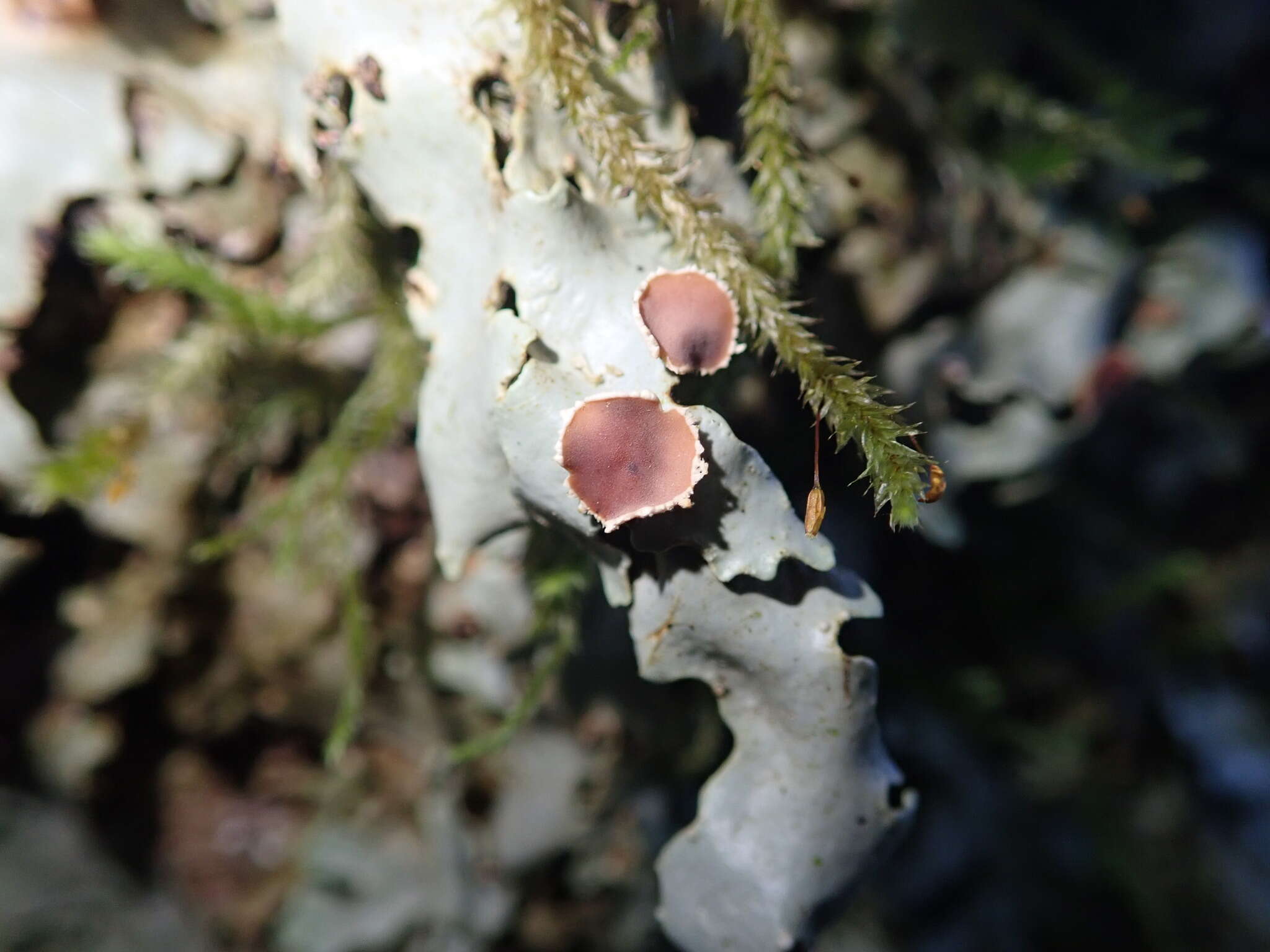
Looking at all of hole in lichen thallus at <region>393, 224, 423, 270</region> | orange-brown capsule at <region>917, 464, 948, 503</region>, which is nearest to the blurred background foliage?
hole in lichen thallus at <region>393, 224, 423, 270</region>

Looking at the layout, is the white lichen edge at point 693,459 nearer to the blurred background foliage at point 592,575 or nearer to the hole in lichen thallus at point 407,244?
the blurred background foliage at point 592,575

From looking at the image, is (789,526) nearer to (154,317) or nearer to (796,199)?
(796,199)

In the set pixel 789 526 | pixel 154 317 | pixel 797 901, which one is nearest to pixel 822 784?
pixel 797 901

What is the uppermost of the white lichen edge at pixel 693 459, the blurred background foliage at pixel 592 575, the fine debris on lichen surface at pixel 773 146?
the fine debris on lichen surface at pixel 773 146

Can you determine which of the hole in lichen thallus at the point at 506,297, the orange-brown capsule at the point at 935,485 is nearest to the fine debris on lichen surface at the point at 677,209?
the orange-brown capsule at the point at 935,485

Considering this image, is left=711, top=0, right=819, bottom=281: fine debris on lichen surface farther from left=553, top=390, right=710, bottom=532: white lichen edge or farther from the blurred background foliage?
left=553, top=390, right=710, bottom=532: white lichen edge

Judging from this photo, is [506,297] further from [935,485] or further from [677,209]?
[935,485]

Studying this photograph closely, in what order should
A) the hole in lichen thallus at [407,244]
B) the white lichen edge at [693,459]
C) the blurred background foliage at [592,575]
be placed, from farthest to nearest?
the blurred background foliage at [592,575] < the hole in lichen thallus at [407,244] < the white lichen edge at [693,459]
